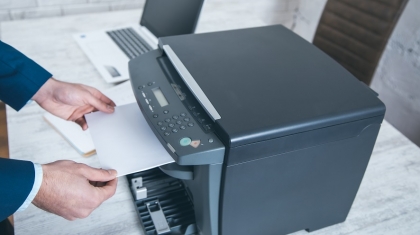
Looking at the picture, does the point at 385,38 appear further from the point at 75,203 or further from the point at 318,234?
the point at 75,203

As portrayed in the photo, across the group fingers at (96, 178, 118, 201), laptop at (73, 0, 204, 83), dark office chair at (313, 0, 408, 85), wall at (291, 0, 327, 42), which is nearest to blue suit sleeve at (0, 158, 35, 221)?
fingers at (96, 178, 118, 201)

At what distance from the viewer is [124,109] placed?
802 mm

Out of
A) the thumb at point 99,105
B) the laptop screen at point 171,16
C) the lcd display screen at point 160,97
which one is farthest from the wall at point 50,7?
the lcd display screen at point 160,97

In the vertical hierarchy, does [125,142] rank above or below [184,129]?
below

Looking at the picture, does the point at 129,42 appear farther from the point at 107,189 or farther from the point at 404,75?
the point at 404,75

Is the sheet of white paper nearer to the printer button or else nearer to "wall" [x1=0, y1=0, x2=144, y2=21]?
the printer button

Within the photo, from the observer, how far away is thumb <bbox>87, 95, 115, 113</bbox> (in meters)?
0.80

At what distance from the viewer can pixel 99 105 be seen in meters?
0.83

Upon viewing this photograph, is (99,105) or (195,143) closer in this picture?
(195,143)

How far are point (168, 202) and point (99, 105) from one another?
26cm

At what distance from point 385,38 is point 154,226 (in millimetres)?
1085

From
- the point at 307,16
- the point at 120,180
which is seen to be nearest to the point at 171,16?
the point at 120,180

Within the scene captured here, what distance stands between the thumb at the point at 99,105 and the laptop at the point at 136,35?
300 mm

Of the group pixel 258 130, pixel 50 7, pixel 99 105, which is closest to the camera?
pixel 258 130
